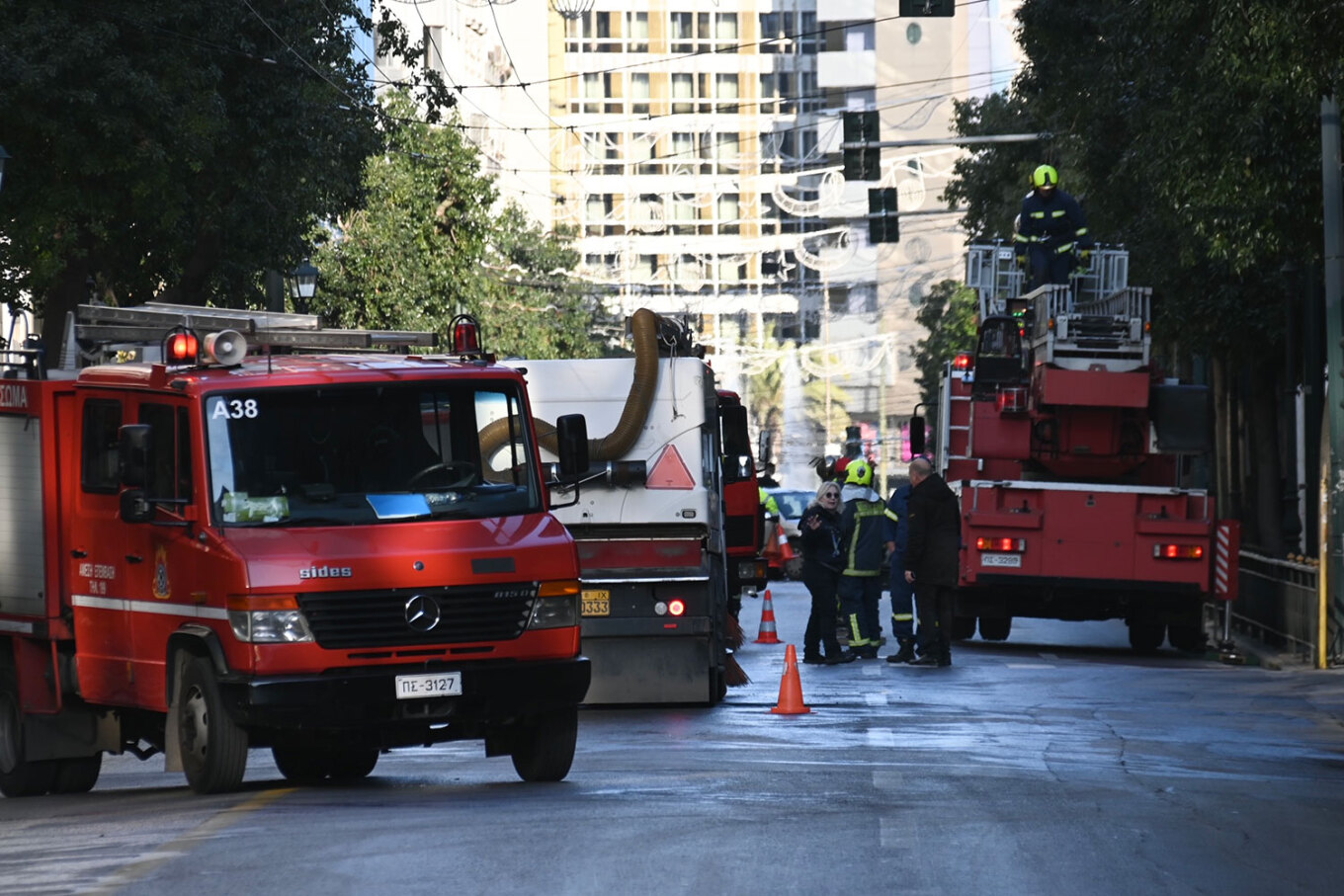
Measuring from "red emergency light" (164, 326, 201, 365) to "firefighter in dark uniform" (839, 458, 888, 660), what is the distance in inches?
415

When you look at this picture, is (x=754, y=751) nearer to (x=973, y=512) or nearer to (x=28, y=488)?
(x=28, y=488)

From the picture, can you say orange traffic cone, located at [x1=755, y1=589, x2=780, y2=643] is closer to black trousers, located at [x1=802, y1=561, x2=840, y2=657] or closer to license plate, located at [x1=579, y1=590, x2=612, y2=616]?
black trousers, located at [x1=802, y1=561, x2=840, y2=657]

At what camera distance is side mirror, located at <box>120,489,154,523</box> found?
11672 millimetres

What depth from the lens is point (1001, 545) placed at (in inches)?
947

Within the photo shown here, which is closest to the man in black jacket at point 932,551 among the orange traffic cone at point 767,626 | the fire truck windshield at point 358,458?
the orange traffic cone at point 767,626

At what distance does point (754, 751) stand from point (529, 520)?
2.66m

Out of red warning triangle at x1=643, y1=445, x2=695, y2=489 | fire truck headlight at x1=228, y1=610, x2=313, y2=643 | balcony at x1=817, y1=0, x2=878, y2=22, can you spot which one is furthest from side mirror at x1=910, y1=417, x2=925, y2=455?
balcony at x1=817, y1=0, x2=878, y2=22

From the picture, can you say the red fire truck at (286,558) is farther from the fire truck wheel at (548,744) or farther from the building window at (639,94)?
the building window at (639,94)

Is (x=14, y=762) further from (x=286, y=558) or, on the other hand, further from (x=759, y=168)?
(x=759, y=168)

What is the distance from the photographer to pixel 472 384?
12141 millimetres

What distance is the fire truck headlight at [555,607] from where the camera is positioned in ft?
38.5

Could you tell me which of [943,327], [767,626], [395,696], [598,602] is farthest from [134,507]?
[943,327]

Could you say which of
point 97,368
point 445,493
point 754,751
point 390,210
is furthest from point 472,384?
point 390,210

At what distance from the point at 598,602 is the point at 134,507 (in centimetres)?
565
